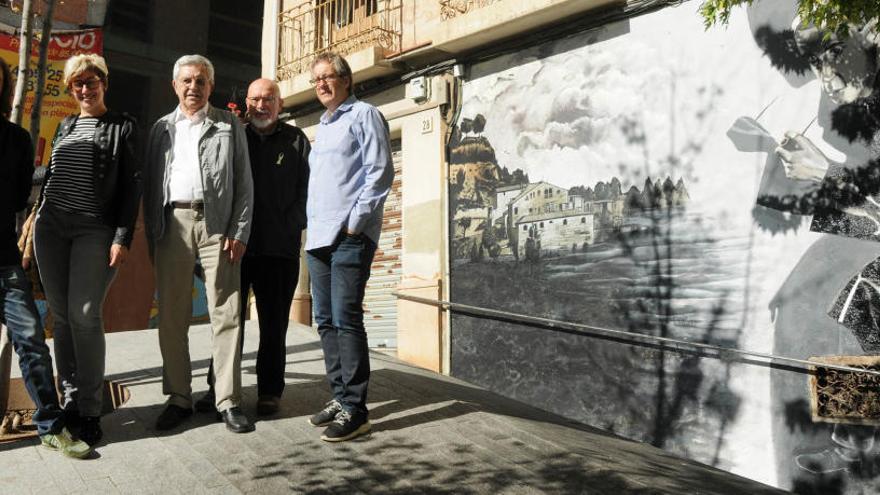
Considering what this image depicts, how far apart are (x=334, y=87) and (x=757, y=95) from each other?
13.4 feet

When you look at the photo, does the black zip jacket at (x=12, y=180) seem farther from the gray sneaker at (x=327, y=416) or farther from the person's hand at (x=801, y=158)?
the person's hand at (x=801, y=158)

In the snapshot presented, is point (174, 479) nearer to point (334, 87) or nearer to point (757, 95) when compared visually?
point (334, 87)

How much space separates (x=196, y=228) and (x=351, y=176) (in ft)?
3.16

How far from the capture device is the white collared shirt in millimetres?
4203

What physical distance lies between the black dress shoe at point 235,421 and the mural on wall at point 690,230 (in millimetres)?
4093

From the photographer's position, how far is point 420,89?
30.4 feet

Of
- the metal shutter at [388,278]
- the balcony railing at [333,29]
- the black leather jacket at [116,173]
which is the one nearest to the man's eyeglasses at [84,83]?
the black leather jacket at [116,173]

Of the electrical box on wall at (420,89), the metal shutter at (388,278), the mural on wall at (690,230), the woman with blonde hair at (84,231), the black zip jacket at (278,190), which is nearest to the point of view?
the woman with blonde hair at (84,231)

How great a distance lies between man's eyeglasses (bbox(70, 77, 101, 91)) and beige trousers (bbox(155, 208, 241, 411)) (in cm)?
84

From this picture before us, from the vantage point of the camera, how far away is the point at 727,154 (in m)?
6.51

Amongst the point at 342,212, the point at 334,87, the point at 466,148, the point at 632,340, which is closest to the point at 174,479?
the point at 342,212

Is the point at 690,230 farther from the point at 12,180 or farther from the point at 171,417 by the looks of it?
the point at 12,180

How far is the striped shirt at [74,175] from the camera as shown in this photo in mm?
3965

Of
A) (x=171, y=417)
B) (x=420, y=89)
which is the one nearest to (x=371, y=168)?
(x=171, y=417)
